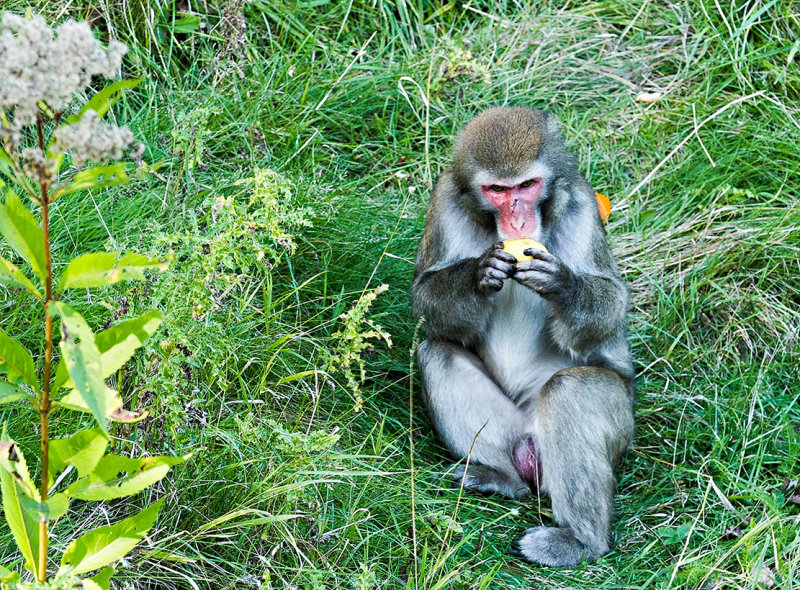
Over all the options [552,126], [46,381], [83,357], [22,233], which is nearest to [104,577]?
[46,381]

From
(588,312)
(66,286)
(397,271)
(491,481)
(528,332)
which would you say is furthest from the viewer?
(397,271)

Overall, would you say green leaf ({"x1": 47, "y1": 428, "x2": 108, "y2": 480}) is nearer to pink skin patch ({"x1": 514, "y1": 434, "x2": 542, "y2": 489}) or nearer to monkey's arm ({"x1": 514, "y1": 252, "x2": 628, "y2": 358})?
monkey's arm ({"x1": 514, "y1": 252, "x2": 628, "y2": 358})

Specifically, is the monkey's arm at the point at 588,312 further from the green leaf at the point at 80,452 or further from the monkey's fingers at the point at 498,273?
the green leaf at the point at 80,452

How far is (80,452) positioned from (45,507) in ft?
0.48

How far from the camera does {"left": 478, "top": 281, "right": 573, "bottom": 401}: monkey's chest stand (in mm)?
4742

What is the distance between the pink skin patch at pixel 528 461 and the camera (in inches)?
182

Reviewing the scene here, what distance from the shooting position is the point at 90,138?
2.07 m

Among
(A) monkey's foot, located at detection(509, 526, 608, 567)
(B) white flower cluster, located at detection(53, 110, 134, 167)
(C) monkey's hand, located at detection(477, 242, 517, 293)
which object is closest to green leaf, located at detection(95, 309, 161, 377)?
(B) white flower cluster, located at detection(53, 110, 134, 167)

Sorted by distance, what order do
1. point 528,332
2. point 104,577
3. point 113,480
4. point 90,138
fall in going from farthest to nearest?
point 528,332, point 104,577, point 113,480, point 90,138

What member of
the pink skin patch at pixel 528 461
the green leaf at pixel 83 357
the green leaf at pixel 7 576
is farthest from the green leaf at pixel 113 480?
the pink skin patch at pixel 528 461

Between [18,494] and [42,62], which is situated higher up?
[42,62]

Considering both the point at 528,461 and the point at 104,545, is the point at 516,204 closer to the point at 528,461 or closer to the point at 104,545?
the point at 528,461

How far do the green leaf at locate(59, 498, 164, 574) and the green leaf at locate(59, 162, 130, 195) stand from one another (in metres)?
0.85

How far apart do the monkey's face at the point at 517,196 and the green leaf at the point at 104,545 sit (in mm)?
2093
